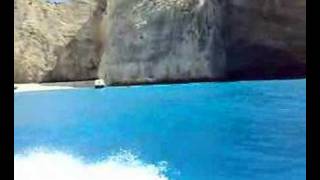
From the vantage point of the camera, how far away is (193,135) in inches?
279

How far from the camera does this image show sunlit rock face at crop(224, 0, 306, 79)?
18.6 metres

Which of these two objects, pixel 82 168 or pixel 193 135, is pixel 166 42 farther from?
pixel 82 168

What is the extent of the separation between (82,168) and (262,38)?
1445 centimetres

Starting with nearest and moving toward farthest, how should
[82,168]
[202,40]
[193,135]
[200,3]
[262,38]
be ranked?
1. [82,168]
2. [193,135]
3. [262,38]
4. [202,40]
5. [200,3]

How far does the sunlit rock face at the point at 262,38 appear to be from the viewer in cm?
1864

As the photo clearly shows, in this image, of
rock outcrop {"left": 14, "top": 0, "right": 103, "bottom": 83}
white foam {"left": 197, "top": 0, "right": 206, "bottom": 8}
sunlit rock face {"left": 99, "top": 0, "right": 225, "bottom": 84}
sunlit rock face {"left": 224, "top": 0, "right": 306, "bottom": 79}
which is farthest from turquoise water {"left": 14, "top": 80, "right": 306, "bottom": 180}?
rock outcrop {"left": 14, "top": 0, "right": 103, "bottom": 83}

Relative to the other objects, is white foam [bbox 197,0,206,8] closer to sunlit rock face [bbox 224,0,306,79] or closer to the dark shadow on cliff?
sunlit rock face [bbox 224,0,306,79]

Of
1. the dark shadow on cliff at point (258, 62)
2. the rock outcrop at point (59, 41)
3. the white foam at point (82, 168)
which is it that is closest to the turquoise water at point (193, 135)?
the white foam at point (82, 168)

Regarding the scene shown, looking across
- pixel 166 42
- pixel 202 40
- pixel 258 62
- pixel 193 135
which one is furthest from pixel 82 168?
pixel 166 42
